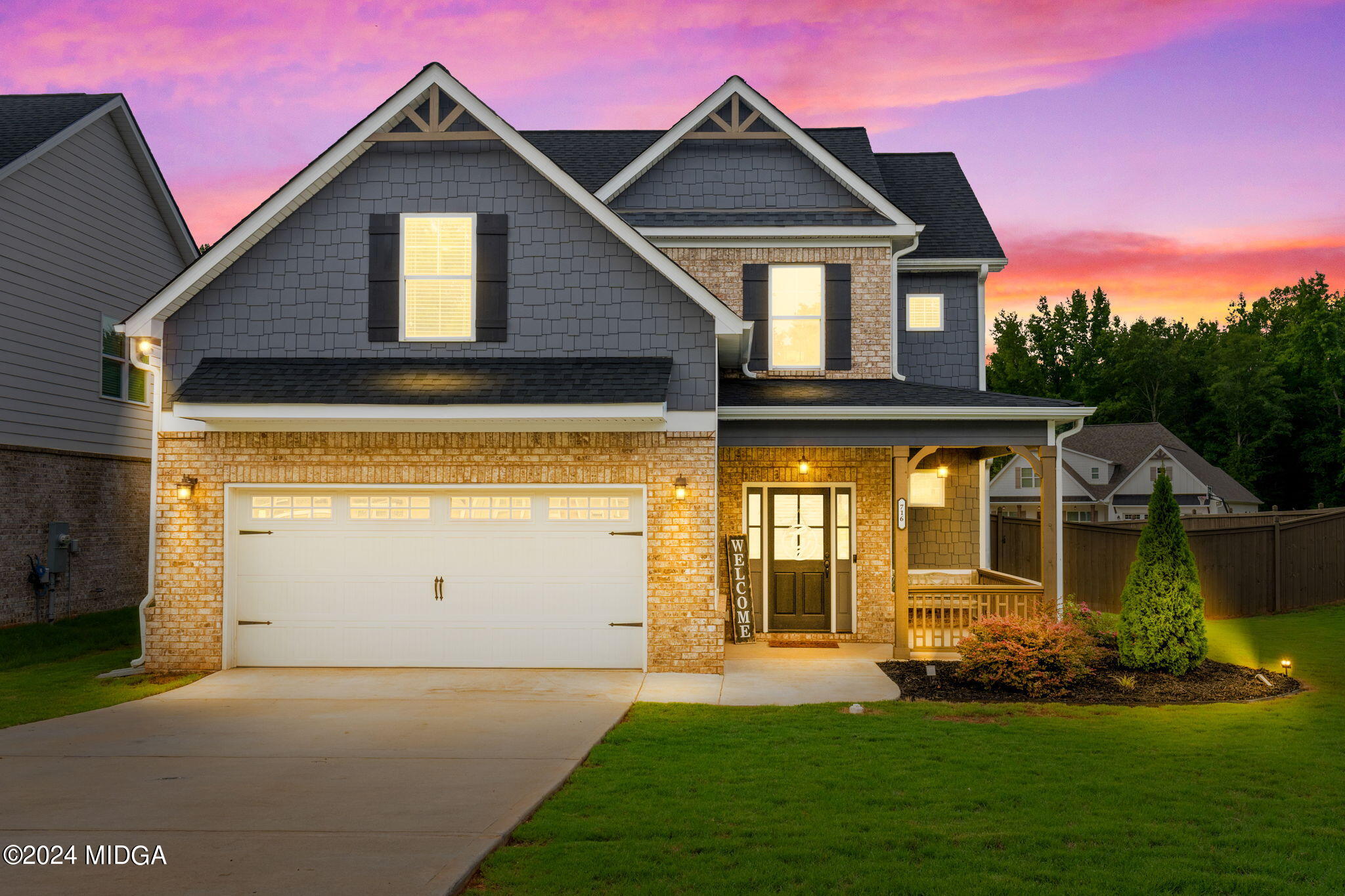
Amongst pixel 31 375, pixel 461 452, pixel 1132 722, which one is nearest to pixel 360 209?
pixel 461 452

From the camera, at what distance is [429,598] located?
11.9 m

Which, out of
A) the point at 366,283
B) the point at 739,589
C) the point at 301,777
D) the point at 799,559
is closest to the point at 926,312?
the point at 799,559

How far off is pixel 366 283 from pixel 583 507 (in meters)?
3.85

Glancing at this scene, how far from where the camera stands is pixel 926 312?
15.7 m

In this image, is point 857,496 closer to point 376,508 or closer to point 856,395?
point 856,395

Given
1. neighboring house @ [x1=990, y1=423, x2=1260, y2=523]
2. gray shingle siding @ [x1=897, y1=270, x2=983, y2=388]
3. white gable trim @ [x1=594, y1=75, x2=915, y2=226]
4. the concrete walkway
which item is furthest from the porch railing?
neighboring house @ [x1=990, y1=423, x2=1260, y2=523]

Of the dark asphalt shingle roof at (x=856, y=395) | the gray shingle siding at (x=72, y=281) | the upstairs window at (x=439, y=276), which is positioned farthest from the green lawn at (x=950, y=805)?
the gray shingle siding at (x=72, y=281)

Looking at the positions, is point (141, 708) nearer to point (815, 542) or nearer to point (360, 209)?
point (360, 209)

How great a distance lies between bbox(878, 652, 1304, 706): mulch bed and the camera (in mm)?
10008

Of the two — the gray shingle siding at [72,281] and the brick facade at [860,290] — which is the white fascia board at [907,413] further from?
the gray shingle siding at [72,281]

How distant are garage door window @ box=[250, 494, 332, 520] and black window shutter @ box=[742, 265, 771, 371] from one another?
6328mm

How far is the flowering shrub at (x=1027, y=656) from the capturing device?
402 inches

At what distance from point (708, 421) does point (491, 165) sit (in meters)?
4.14

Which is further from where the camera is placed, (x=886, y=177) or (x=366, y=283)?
(x=886, y=177)
